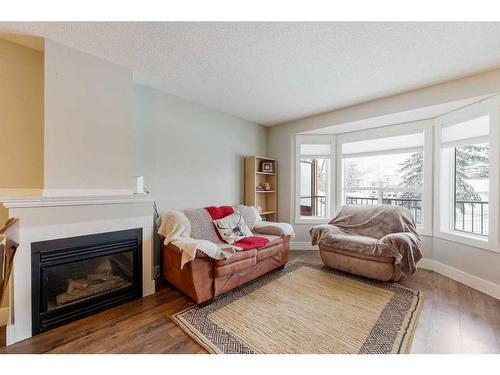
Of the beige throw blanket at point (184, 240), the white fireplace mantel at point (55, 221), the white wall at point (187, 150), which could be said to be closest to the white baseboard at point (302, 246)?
the white wall at point (187, 150)

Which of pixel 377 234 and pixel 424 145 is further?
pixel 424 145

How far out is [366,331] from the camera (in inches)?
67.6

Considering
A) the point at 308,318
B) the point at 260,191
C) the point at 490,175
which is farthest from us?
the point at 260,191

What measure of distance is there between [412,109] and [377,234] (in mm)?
1699

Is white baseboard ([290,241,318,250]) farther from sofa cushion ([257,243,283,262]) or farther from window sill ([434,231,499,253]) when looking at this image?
window sill ([434,231,499,253])

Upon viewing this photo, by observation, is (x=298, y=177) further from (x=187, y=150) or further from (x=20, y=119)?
(x=20, y=119)

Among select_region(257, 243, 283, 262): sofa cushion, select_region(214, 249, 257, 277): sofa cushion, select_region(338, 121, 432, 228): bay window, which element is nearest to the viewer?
select_region(214, 249, 257, 277): sofa cushion

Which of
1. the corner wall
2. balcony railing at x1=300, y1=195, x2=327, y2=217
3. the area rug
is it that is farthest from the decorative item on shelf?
the corner wall

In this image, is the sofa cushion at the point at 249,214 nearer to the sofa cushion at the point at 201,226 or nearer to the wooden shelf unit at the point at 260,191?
the wooden shelf unit at the point at 260,191

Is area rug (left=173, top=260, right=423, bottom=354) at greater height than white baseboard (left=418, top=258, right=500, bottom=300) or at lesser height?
lesser

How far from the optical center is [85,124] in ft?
6.60

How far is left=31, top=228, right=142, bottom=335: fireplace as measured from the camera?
1736 mm

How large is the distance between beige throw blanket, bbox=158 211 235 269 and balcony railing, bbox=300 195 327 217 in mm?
2253

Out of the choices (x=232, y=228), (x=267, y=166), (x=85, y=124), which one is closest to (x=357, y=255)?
(x=232, y=228)
